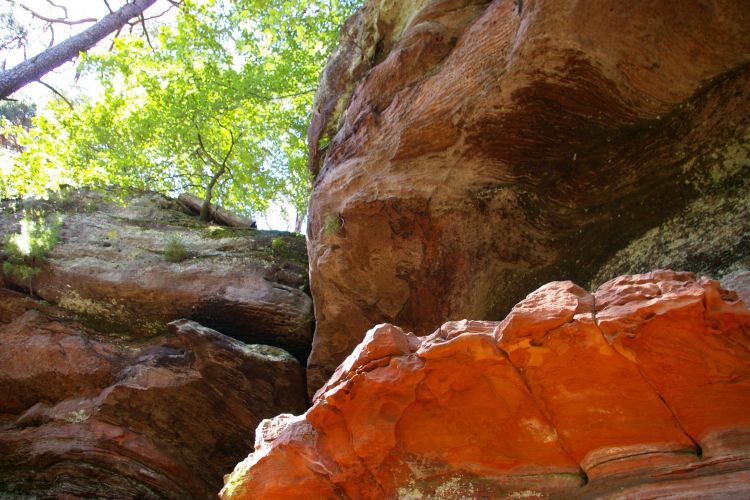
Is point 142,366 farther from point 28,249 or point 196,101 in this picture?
point 196,101

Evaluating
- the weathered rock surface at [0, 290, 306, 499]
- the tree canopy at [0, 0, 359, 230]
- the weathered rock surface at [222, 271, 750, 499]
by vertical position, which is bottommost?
the weathered rock surface at [222, 271, 750, 499]

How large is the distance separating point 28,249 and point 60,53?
13.8 feet

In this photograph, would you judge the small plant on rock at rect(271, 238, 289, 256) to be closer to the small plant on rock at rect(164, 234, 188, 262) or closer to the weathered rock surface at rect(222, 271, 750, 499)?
the small plant on rock at rect(164, 234, 188, 262)

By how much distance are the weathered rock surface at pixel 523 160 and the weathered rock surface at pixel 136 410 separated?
1186mm

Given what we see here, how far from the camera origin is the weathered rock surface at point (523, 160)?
208 inches

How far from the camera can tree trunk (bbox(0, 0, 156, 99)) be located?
11195 millimetres

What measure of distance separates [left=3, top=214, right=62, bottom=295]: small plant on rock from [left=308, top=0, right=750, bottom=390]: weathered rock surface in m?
5.51

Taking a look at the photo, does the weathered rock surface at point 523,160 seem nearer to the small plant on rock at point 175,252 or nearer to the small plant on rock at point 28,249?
the small plant on rock at point 175,252

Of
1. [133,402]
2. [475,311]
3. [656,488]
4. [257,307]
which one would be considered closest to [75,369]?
[133,402]

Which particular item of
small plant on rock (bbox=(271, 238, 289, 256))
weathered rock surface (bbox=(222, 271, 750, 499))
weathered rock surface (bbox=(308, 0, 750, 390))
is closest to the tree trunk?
small plant on rock (bbox=(271, 238, 289, 256))

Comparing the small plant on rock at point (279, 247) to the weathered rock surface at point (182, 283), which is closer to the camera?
the weathered rock surface at point (182, 283)

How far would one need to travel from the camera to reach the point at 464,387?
458 cm

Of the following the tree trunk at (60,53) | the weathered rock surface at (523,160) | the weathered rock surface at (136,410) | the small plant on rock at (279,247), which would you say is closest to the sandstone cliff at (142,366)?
the weathered rock surface at (136,410)

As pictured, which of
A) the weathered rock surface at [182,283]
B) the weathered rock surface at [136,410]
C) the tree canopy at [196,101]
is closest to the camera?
the weathered rock surface at [136,410]
